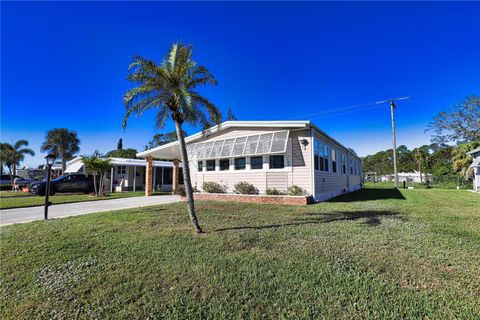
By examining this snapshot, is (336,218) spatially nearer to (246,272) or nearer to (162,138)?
(246,272)

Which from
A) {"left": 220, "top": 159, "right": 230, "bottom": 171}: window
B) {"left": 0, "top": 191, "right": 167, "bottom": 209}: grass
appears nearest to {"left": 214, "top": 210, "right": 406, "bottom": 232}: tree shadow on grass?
{"left": 220, "top": 159, "right": 230, "bottom": 171}: window

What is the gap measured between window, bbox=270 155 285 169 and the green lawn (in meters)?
6.15

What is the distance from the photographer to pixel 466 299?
9.50ft

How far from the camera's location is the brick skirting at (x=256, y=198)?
11.2 meters

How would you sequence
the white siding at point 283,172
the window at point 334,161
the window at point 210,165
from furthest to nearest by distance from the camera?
the window at point 334,161, the window at point 210,165, the white siding at point 283,172

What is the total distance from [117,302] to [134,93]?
5039 millimetres

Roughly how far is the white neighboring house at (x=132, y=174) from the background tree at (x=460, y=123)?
22.8 metres

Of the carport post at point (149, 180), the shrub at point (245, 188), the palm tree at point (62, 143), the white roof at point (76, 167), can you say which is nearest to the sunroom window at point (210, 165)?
the shrub at point (245, 188)

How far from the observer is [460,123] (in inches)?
591

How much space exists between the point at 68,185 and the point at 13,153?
65.6 ft

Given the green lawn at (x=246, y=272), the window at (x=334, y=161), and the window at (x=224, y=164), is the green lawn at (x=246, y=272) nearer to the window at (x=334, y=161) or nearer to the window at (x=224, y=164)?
the window at (x=224, y=164)

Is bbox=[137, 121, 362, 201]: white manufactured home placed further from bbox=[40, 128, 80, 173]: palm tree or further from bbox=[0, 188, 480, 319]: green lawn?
bbox=[40, 128, 80, 173]: palm tree

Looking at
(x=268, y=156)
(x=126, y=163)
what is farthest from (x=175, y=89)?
(x=126, y=163)

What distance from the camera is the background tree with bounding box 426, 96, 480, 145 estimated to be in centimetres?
1423
